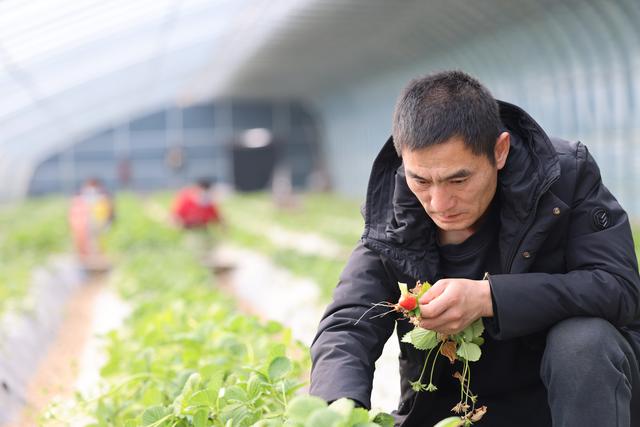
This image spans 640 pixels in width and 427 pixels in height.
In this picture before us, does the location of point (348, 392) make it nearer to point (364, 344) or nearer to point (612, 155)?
point (364, 344)

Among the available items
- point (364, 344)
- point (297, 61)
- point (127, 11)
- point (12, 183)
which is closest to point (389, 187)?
point (364, 344)

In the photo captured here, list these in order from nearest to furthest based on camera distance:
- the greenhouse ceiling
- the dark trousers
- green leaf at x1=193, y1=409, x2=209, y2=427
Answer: the dark trousers → green leaf at x1=193, y1=409, x2=209, y2=427 → the greenhouse ceiling

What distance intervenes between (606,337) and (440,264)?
→ 1.56ft

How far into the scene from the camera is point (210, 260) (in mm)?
13031

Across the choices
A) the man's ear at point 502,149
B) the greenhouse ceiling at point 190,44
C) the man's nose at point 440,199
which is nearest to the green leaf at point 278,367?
the man's nose at point 440,199

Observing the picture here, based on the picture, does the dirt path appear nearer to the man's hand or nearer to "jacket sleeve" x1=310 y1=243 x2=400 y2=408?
"jacket sleeve" x1=310 y1=243 x2=400 y2=408

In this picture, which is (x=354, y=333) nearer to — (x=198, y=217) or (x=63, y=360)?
(x=63, y=360)

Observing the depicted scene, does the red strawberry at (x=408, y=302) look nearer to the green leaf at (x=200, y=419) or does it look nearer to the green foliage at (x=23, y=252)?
the green leaf at (x=200, y=419)

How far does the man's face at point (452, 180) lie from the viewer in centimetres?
236

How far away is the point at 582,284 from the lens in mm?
2375

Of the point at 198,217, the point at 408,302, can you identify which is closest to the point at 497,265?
the point at 408,302

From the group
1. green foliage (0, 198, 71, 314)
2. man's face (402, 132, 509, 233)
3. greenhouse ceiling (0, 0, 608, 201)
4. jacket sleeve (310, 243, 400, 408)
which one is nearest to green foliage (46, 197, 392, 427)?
jacket sleeve (310, 243, 400, 408)

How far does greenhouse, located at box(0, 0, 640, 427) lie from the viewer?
239 centimetres

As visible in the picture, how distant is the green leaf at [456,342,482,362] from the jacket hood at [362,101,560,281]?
0.20 metres
